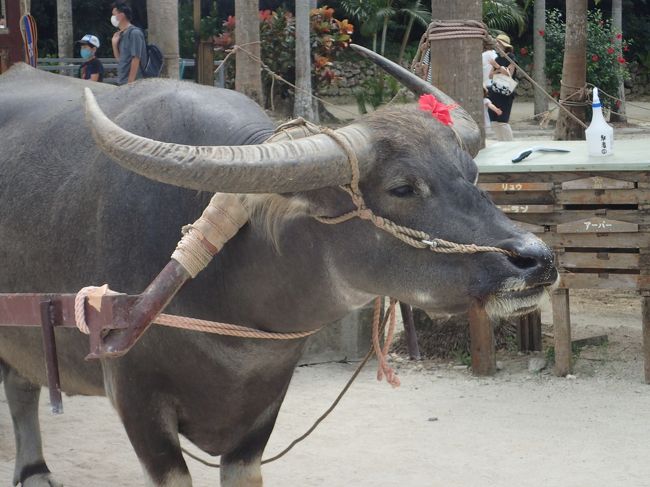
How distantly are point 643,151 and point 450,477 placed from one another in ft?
8.04

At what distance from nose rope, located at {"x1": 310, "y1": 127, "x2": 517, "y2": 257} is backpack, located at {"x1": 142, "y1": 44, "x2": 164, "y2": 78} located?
6043 millimetres

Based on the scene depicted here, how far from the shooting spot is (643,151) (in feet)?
19.2

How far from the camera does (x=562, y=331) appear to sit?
566 cm

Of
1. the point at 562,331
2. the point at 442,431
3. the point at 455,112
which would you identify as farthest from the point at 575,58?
the point at 455,112

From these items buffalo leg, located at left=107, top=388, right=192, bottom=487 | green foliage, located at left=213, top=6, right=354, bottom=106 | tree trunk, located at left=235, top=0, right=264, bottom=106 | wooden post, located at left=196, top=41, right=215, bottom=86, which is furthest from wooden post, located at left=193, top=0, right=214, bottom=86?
buffalo leg, located at left=107, top=388, right=192, bottom=487

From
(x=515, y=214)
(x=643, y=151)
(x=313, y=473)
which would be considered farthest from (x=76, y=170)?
(x=643, y=151)

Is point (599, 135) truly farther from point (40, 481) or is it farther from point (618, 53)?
point (618, 53)

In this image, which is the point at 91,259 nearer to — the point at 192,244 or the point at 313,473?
the point at 192,244

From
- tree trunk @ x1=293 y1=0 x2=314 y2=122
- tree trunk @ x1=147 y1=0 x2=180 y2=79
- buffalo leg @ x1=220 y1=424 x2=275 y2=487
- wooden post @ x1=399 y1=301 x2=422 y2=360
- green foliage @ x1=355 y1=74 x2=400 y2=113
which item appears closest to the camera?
buffalo leg @ x1=220 y1=424 x2=275 y2=487

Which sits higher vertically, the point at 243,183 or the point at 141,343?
the point at 243,183

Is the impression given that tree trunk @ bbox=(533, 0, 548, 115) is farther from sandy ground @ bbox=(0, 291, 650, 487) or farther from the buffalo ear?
the buffalo ear

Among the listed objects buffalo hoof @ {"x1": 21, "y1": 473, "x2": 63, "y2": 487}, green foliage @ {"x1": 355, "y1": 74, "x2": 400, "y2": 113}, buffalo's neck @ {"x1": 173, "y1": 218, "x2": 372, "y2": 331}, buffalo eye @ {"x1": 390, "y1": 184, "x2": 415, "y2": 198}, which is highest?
buffalo eye @ {"x1": 390, "y1": 184, "x2": 415, "y2": 198}

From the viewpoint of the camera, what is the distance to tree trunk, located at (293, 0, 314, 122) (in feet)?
49.1

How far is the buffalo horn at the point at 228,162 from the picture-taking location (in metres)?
2.59
